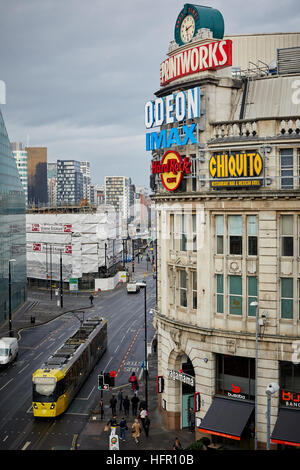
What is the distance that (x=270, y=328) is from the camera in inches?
1416

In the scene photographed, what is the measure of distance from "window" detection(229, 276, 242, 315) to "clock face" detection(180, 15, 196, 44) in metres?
17.4

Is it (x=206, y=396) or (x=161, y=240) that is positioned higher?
(x=161, y=240)

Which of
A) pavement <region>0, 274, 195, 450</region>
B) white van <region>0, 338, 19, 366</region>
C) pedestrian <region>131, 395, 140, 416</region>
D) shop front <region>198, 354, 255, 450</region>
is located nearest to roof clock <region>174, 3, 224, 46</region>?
shop front <region>198, 354, 255, 450</region>

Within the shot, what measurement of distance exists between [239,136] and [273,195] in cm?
471

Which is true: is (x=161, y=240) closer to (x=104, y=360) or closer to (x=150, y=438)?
(x=150, y=438)

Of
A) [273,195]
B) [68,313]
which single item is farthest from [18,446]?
[68,313]

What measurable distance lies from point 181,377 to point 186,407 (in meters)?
2.70

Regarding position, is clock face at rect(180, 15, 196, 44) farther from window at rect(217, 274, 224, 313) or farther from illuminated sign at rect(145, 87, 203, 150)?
window at rect(217, 274, 224, 313)

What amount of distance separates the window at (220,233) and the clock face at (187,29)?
13414 mm

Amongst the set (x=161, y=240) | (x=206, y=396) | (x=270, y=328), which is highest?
(x=161, y=240)

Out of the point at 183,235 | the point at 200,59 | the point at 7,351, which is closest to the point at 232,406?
the point at 183,235

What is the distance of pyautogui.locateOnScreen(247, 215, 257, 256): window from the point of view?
3691cm

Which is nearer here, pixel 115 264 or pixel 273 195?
pixel 273 195

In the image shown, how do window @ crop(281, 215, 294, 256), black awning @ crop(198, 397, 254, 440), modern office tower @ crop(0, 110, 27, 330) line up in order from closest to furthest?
black awning @ crop(198, 397, 254, 440)
window @ crop(281, 215, 294, 256)
modern office tower @ crop(0, 110, 27, 330)
